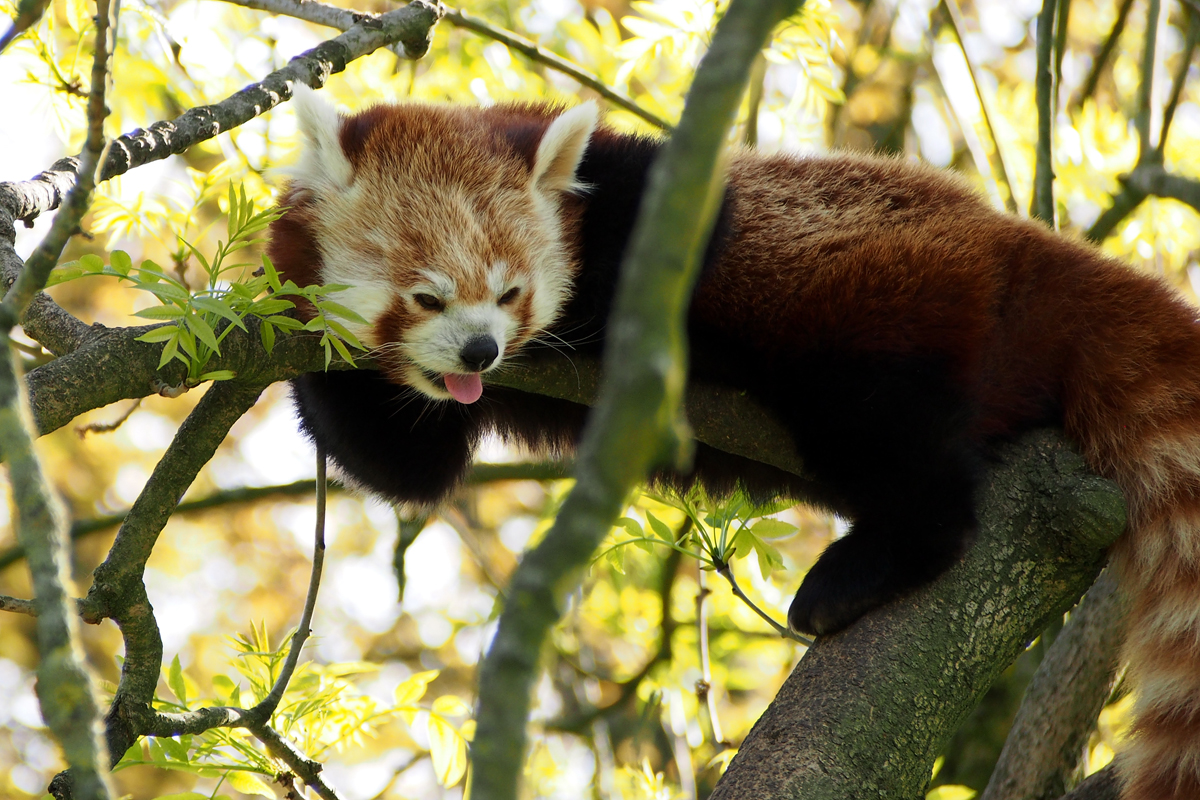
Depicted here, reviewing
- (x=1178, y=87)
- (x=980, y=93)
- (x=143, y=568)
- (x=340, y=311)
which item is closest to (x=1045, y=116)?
(x=980, y=93)

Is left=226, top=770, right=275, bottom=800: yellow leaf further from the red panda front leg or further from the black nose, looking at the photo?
the red panda front leg

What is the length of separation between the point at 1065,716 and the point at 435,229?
8.05ft

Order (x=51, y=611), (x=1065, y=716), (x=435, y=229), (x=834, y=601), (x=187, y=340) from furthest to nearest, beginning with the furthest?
(x=1065, y=716)
(x=435, y=229)
(x=834, y=601)
(x=187, y=340)
(x=51, y=611)

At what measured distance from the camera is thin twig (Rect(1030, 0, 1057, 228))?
397 cm

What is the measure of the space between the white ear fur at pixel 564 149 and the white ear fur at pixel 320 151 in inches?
22.2

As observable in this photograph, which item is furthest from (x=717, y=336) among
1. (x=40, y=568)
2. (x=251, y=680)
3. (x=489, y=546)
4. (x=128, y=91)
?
(x=489, y=546)

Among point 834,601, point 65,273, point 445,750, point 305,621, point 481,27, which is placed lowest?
point 445,750

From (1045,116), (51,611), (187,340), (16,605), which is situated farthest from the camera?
(1045,116)

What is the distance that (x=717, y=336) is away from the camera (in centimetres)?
306

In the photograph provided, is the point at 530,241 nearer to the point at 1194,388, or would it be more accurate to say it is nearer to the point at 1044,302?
the point at 1044,302

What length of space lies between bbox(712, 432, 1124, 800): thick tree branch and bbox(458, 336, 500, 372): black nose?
110 cm

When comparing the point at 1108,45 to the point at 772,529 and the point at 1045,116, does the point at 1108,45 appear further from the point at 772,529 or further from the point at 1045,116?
the point at 772,529

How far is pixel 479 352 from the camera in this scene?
267 centimetres

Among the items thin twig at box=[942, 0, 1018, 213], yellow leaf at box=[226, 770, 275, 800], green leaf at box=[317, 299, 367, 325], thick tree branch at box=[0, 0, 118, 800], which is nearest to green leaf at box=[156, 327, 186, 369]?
green leaf at box=[317, 299, 367, 325]
